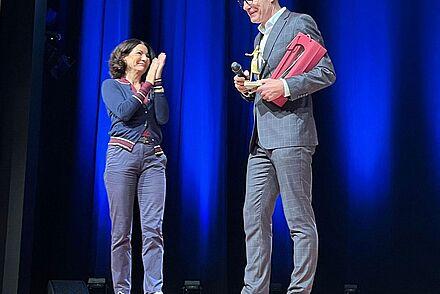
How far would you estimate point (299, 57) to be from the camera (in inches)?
105

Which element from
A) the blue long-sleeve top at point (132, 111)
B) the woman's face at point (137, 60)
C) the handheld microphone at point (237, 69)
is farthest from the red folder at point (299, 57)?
the woman's face at point (137, 60)

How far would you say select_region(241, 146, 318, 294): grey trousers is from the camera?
2.53m

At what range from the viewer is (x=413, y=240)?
14.0 feet

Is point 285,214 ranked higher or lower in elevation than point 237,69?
lower

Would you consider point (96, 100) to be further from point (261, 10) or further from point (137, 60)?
point (261, 10)

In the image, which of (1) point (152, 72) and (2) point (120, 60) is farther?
(2) point (120, 60)

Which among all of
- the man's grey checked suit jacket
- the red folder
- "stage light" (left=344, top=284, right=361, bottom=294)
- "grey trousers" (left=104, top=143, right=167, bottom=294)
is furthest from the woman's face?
"stage light" (left=344, top=284, right=361, bottom=294)

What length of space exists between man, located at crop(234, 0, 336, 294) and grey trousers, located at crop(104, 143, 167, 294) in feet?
2.56

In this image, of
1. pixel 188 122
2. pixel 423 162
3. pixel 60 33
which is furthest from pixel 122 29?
pixel 423 162

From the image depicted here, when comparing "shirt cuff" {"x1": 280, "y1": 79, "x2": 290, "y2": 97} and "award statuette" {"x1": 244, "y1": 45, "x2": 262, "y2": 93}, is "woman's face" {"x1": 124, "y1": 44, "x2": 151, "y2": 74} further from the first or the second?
"shirt cuff" {"x1": 280, "y1": 79, "x2": 290, "y2": 97}

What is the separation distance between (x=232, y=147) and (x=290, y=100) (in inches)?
78.8

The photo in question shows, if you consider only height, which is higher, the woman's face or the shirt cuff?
the woman's face

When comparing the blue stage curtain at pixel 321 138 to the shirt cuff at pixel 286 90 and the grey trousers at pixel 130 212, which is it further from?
the shirt cuff at pixel 286 90

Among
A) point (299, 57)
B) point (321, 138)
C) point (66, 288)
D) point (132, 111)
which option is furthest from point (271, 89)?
point (321, 138)
